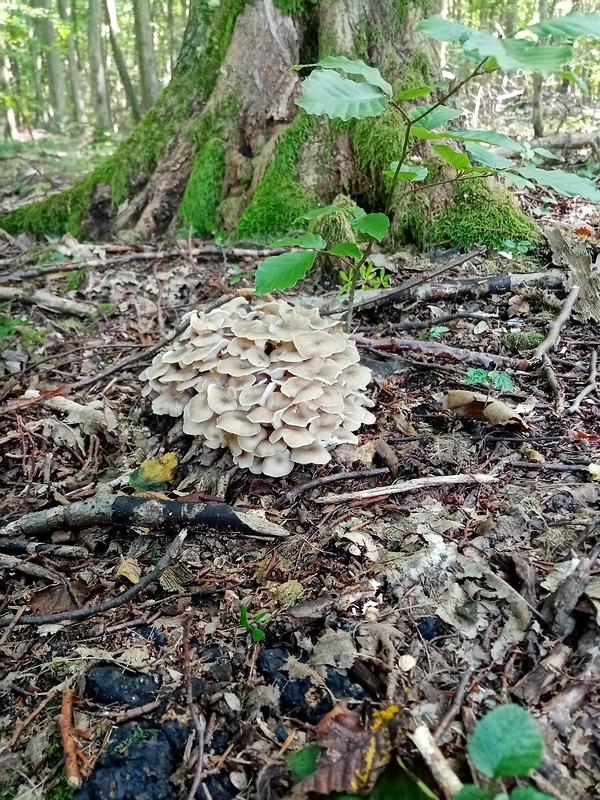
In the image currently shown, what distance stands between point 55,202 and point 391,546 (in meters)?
6.98

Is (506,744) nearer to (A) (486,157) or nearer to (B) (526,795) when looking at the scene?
(B) (526,795)

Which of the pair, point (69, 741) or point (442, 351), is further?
point (442, 351)

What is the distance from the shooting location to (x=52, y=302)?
572 centimetres

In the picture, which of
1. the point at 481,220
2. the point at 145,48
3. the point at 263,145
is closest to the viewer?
the point at 481,220

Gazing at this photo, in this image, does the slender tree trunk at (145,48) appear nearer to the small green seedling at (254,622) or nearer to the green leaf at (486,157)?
the green leaf at (486,157)

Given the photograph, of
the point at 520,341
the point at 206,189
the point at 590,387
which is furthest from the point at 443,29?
the point at 206,189

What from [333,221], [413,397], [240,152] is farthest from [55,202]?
[413,397]

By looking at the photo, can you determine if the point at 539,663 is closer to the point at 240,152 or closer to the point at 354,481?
the point at 354,481

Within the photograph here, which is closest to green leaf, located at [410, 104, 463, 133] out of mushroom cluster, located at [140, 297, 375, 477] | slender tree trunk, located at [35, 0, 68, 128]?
mushroom cluster, located at [140, 297, 375, 477]

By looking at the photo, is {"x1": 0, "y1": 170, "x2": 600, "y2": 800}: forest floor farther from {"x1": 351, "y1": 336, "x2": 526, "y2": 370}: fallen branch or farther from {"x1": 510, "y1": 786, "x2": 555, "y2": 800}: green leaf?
{"x1": 510, "y1": 786, "x2": 555, "y2": 800}: green leaf

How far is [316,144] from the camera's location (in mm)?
6023

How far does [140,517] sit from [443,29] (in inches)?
107

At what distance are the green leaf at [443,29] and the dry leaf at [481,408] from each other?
6.45 ft

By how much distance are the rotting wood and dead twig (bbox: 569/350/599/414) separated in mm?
693
